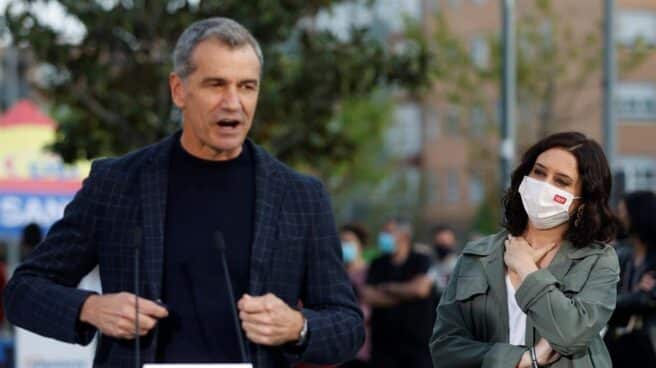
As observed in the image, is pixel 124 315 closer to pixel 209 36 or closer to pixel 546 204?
pixel 209 36

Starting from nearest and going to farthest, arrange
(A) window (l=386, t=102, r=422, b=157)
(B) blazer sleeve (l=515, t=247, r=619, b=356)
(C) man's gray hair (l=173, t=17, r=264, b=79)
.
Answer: (C) man's gray hair (l=173, t=17, r=264, b=79), (B) blazer sleeve (l=515, t=247, r=619, b=356), (A) window (l=386, t=102, r=422, b=157)

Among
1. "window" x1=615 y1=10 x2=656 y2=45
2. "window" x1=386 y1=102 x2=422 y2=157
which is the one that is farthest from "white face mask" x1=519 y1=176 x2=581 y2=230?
"window" x1=386 y1=102 x2=422 y2=157

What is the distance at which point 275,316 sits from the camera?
13.1ft

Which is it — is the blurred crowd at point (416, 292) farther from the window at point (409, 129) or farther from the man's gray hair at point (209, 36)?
the window at point (409, 129)

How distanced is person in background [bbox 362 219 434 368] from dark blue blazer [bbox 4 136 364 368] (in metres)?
9.28

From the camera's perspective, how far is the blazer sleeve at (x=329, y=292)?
4246 mm

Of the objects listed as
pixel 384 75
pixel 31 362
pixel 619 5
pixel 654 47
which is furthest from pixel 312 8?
pixel 619 5

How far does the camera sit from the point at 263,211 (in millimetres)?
4305

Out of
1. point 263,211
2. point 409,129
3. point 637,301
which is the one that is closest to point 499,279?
point 263,211

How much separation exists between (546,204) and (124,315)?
141cm

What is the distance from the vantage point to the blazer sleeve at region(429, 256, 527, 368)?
460 cm

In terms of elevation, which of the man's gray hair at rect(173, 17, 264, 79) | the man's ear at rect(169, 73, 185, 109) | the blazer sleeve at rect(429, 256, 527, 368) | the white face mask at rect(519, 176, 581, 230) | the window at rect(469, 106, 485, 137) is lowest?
the window at rect(469, 106, 485, 137)

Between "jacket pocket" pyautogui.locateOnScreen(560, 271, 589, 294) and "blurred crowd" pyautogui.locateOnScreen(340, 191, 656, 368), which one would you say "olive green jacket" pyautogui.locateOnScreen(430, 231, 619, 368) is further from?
"blurred crowd" pyautogui.locateOnScreen(340, 191, 656, 368)

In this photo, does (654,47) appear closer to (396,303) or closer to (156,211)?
(396,303)
